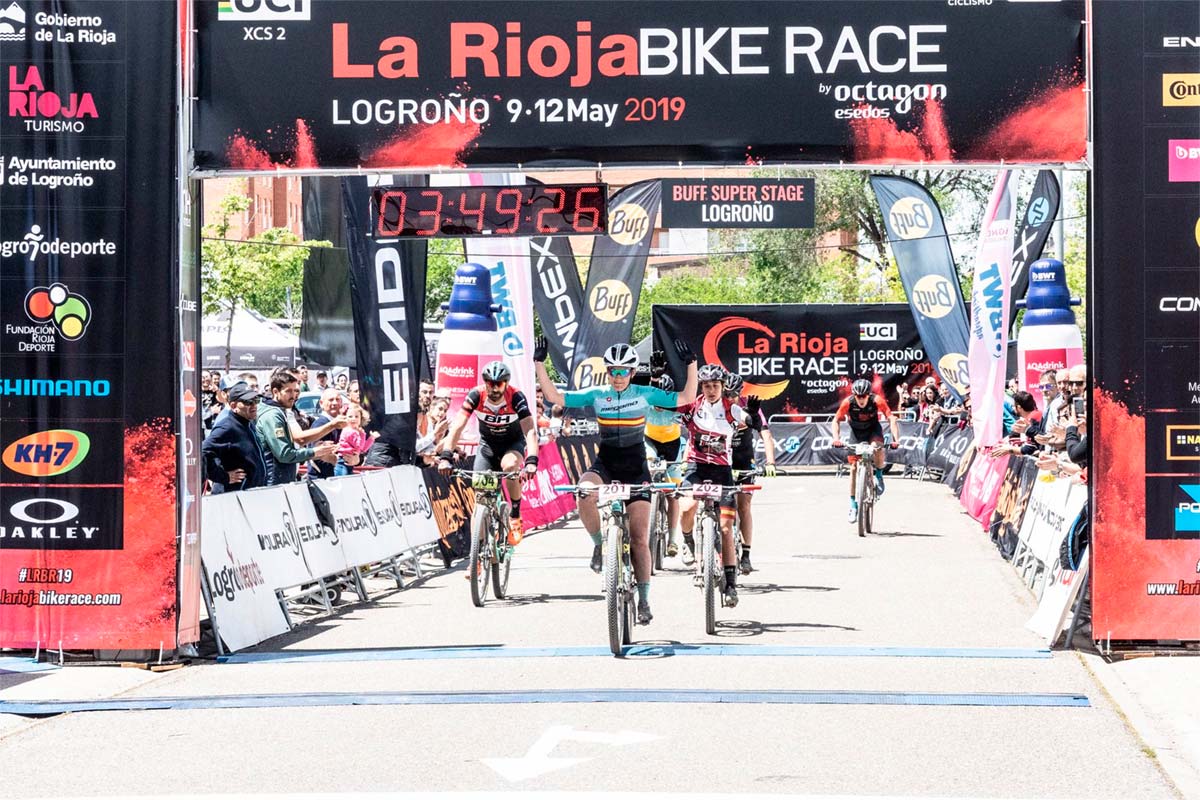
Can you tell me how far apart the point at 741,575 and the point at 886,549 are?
3334 mm

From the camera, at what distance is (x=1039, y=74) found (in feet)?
37.2

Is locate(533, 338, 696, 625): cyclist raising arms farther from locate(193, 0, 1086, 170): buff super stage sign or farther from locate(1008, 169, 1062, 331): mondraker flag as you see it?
locate(1008, 169, 1062, 331): mondraker flag

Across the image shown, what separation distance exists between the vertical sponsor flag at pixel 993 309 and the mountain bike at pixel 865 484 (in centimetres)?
203

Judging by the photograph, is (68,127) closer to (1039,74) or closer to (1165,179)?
(1039,74)

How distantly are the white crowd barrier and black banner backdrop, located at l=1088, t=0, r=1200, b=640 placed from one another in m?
6.08

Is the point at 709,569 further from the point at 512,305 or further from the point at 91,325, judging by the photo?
the point at 512,305

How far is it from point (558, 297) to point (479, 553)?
14.6 meters

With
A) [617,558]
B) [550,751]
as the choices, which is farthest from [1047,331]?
[550,751]

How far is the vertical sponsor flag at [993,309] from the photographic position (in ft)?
71.3

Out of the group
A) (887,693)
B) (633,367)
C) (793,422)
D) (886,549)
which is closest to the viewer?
(887,693)

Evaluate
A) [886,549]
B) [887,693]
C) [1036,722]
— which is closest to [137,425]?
[887,693]

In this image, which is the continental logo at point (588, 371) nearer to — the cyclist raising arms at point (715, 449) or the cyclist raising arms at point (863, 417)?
the cyclist raising arms at point (863, 417)

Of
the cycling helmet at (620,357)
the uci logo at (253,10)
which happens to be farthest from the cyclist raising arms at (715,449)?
the uci logo at (253,10)

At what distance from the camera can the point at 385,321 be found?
58.4 ft
